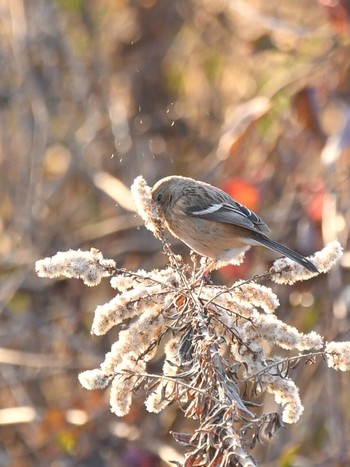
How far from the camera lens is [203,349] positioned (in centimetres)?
223

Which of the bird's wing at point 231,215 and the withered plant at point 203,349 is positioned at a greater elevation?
the withered plant at point 203,349

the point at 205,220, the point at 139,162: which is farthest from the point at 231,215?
the point at 139,162

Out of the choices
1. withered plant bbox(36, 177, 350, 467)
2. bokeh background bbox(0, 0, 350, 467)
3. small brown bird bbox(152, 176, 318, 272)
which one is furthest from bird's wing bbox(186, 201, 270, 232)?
withered plant bbox(36, 177, 350, 467)

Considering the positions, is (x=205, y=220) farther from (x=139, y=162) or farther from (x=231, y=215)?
(x=139, y=162)

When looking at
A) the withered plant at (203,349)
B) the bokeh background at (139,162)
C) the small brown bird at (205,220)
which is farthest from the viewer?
the bokeh background at (139,162)

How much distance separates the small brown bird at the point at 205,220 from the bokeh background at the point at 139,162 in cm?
88

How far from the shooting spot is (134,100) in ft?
25.2

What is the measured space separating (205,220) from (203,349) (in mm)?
2438

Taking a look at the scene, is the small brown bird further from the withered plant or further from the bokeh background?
the withered plant

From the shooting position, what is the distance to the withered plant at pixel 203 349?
84.7 inches

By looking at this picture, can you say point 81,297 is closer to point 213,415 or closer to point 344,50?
point 344,50

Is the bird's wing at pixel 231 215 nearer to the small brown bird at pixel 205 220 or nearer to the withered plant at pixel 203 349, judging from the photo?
the small brown bird at pixel 205 220

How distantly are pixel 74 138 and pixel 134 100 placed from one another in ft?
3.09

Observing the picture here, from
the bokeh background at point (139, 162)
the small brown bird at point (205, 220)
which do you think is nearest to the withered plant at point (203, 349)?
the small brown bird at point (205, 220)
